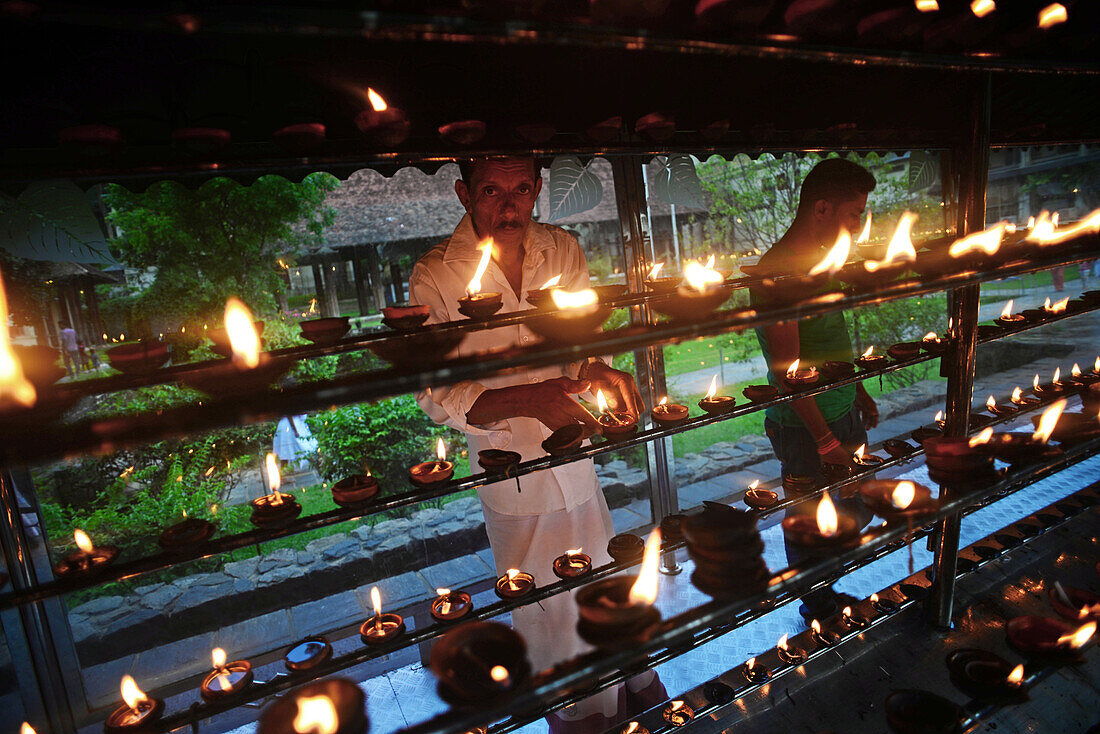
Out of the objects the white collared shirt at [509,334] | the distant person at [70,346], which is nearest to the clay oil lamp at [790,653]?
the white collared shirt at [509,334]

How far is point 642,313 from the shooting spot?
382 cm

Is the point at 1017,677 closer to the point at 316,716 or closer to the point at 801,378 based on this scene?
the point at 801,378

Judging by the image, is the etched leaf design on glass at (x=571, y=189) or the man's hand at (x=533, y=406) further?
the etched leaf design on glass at (x=571, y=189)

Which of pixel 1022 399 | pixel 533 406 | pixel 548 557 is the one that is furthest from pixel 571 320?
pixel 1022 399

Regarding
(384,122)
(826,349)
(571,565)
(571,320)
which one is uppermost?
(384,122)

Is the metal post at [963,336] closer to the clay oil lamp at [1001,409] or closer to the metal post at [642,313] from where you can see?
the clay oil lamp at [1001,409]

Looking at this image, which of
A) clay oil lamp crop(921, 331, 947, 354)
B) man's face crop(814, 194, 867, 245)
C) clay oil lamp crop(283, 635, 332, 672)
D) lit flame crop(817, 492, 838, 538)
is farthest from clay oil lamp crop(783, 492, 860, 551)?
man's face crop(814, 194, 867, 245)

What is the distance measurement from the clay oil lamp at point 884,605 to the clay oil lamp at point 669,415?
150 centimetres

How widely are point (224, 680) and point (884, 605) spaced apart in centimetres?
302

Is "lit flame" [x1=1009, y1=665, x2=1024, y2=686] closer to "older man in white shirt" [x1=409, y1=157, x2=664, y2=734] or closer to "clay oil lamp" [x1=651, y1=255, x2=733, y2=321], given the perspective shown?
"older man in white shirt" [x1=409, y1=157, x2=664, y2=734]

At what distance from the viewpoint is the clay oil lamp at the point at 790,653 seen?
2.40 m

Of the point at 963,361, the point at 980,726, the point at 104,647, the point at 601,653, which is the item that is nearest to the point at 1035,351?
the point at 963,361

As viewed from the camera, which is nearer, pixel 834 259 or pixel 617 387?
pixel 834 259

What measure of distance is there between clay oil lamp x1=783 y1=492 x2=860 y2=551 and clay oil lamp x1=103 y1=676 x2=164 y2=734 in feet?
7.05
